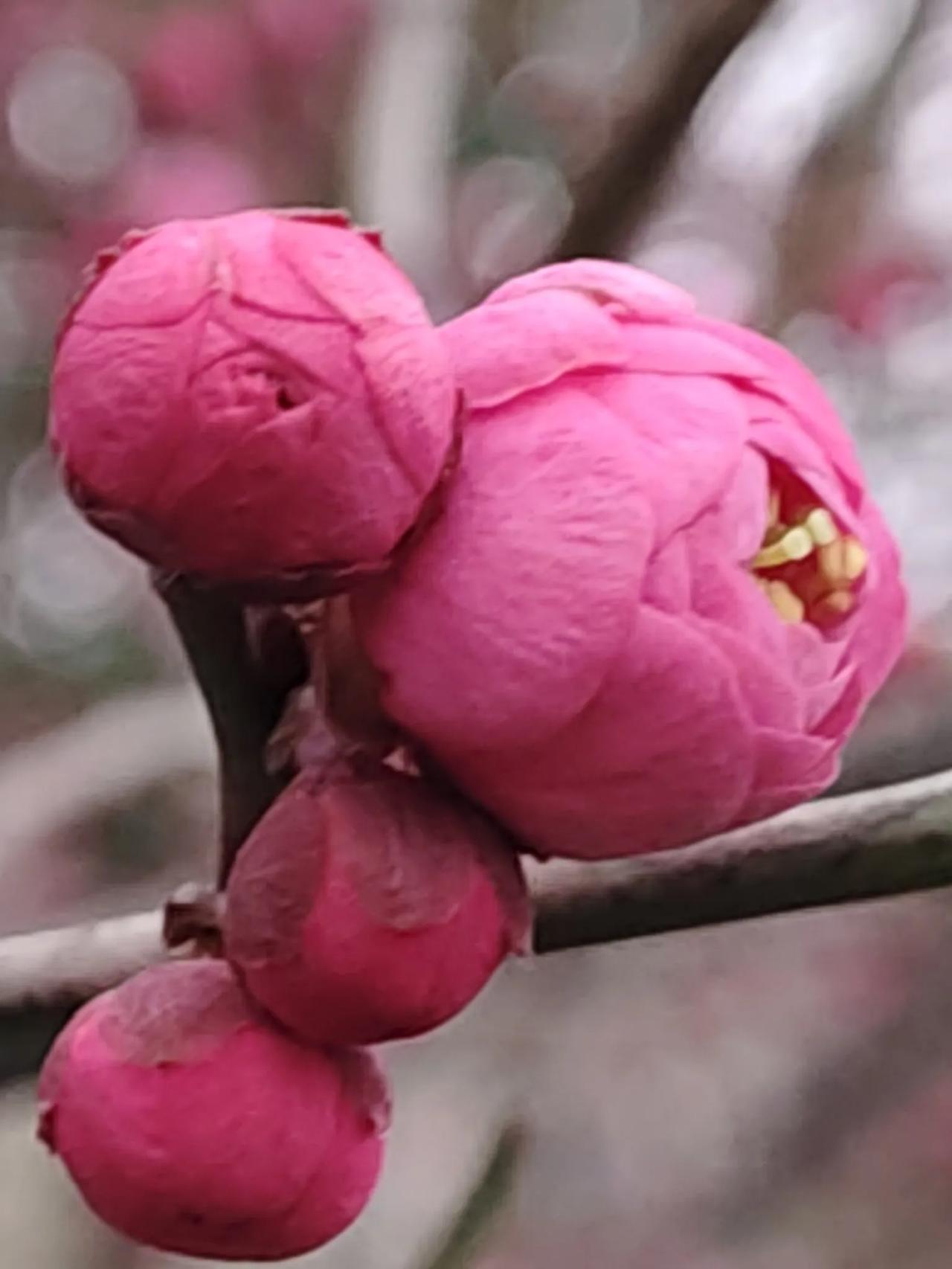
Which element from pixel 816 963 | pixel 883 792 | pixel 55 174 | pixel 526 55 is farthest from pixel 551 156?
pixel 883 792

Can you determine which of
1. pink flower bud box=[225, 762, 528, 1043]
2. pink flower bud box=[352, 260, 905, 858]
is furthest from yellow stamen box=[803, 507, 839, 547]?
pink flower bud box=[225, 762, 528, 1043]

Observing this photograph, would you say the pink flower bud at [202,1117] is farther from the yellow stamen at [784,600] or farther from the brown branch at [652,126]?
the brown branch at [652,126]

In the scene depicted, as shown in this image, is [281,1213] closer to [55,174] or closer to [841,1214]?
[55,174]

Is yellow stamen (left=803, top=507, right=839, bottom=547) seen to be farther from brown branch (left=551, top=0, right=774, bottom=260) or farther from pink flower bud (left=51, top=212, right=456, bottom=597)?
brown branch (left=551, top=0, right=774, bottom=260)

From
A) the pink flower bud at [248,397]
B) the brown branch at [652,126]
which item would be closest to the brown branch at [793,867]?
the pink flower bud at [248,397]

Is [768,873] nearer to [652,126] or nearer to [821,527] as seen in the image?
[821,527]

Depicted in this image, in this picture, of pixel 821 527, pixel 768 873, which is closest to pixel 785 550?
pixel 821 527

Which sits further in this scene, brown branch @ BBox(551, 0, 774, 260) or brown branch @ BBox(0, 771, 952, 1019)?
brown branch @ BBox(551, 0, 774, 260)
